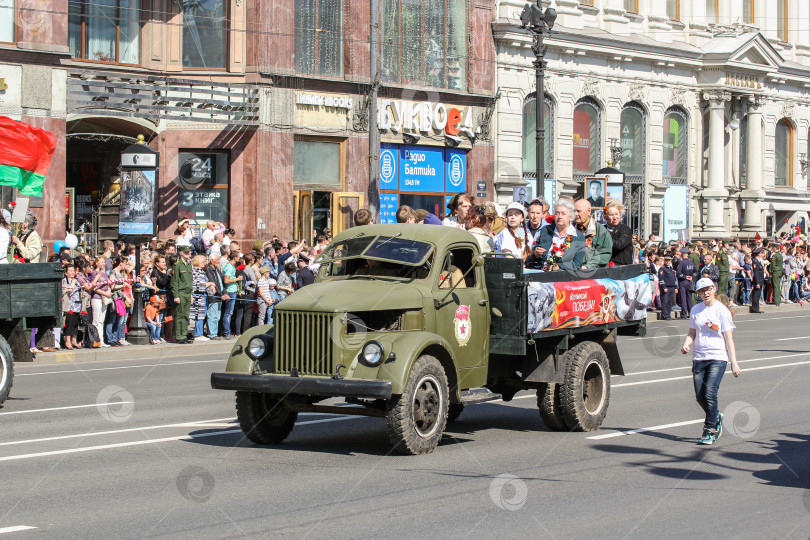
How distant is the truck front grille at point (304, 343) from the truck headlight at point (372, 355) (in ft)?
0.91

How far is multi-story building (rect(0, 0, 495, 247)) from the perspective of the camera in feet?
95.2

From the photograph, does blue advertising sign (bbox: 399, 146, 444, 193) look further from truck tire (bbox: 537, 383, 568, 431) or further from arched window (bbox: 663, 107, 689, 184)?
truck tire (bbox: 537, 383, 568, 431)

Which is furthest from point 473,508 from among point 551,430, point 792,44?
point 792,44

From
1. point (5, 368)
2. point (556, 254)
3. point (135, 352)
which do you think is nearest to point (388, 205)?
point (135, 352)

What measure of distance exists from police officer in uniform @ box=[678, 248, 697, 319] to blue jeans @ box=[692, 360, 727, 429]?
71.4ft

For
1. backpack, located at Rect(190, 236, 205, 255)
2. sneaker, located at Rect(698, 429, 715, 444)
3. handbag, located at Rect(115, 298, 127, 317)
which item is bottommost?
sneaker, located at Rect(698, 429, 715, 444)

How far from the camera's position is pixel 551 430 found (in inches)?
495

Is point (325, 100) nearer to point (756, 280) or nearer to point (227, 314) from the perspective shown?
point (227, 314)

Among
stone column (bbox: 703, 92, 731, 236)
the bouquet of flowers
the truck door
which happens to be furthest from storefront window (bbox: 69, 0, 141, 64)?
stone column (bbox: 703, 92, 731, 236)

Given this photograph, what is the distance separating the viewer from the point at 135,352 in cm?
2152

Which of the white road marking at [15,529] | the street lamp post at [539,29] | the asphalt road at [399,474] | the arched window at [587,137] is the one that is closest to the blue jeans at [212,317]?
the asphalt road at [399,474]

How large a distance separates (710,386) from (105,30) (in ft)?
77.8

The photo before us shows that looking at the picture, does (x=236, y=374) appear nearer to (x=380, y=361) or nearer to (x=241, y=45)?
(x=380, y=361)

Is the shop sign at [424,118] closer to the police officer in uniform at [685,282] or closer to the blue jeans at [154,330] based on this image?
the police officer in uniform at [685,282]
